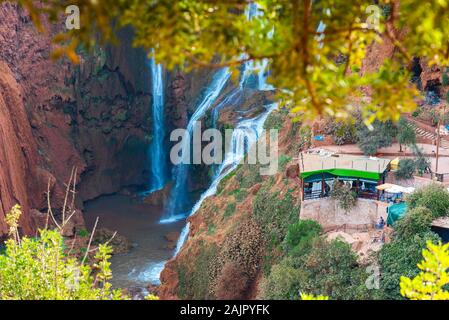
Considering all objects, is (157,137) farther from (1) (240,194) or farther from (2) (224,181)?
(1) (240,194)

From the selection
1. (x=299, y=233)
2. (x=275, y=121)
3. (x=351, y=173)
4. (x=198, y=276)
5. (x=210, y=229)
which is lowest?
(x=198, y=276)

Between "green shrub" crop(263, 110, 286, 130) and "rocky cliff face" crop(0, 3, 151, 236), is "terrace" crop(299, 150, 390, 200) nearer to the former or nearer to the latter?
"green shrub" crop(263, 110, 286, 130)

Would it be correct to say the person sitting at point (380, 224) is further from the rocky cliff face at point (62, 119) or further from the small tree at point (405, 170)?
the rocky cliff face at point (62, 119)

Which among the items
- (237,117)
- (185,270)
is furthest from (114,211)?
(185,270)

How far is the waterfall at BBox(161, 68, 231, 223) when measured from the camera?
3644 centimetres

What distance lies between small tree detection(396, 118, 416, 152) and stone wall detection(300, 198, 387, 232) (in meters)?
4.38

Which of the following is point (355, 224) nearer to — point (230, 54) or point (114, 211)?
point (230, 54)

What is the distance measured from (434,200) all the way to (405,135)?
6211 mm

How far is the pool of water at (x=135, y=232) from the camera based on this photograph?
89.8 feet

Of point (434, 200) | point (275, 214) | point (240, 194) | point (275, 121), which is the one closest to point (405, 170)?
point (434, 200)

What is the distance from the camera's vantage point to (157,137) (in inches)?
1617

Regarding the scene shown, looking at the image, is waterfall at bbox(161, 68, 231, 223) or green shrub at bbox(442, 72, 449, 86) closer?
green shrub at bbox(442, 72, 449, 86)

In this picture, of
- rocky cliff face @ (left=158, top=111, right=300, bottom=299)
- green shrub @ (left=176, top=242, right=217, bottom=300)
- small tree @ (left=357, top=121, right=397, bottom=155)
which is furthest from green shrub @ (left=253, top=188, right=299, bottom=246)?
small tree @ (left=357, top=121, right=397, bottom=155)

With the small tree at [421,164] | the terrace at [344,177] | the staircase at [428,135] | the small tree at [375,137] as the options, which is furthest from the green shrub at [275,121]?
the small tree at [421,164]
